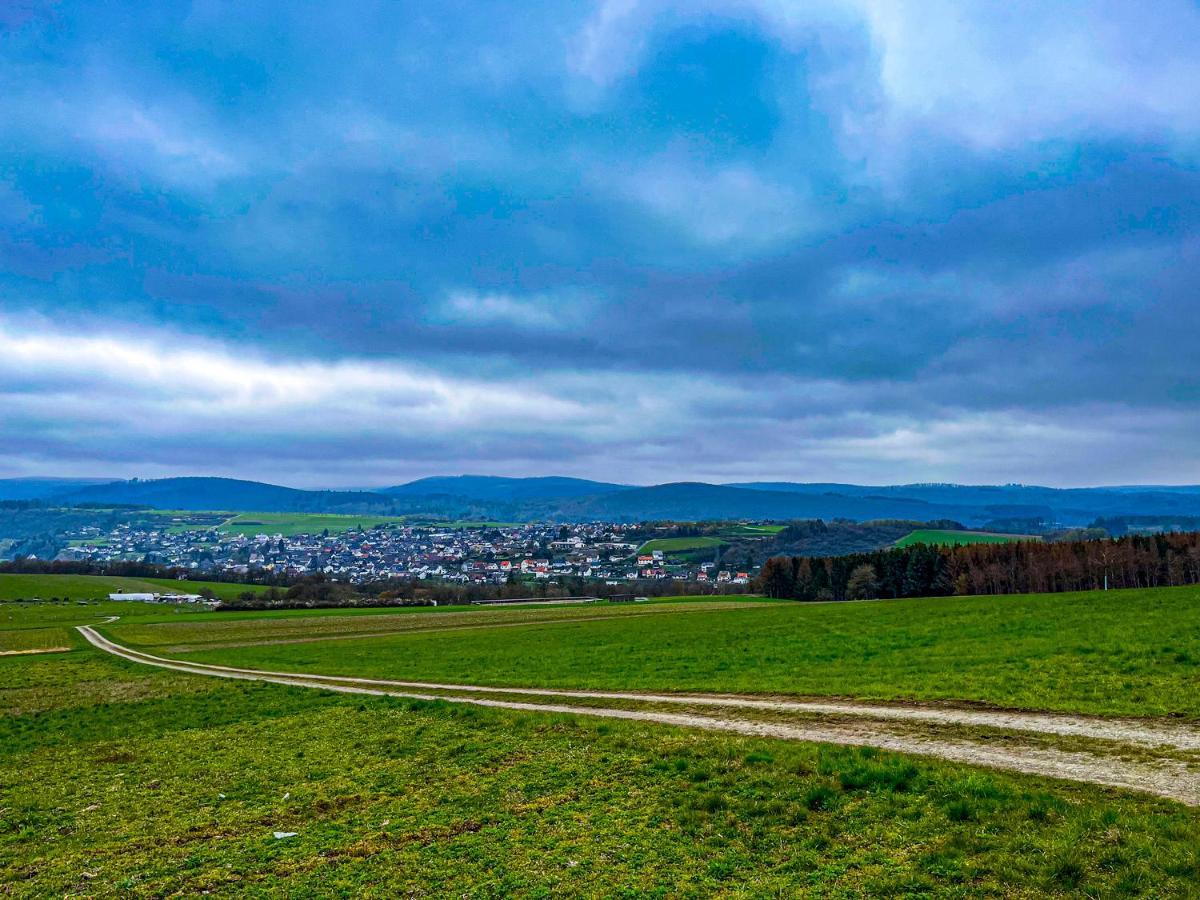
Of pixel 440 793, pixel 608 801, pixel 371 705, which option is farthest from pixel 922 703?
pixel 371 705

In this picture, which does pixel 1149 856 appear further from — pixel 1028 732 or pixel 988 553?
pixel 988 553

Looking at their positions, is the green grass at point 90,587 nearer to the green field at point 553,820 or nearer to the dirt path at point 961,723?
the green field at point 553,820

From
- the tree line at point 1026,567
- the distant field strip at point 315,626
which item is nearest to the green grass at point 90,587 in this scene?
the distant field strip at point 315,626

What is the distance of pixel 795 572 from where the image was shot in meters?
114

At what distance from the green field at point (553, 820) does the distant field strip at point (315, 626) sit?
46728 millimetres

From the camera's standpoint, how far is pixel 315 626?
8125cm

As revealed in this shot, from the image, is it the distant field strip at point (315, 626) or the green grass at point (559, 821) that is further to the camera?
the distant field strip at point (315, 626)

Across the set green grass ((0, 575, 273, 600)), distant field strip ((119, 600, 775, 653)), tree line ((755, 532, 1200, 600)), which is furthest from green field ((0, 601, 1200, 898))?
green grass ((0, 575, 273, 600))

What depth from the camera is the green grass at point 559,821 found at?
994cm

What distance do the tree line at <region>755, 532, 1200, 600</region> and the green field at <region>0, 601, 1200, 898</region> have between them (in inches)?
2793

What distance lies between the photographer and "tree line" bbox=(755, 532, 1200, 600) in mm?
80000

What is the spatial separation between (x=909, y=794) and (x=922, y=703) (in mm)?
7738

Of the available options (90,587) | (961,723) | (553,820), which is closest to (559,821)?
(553,820)

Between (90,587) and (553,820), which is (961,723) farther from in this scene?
(90,587)
